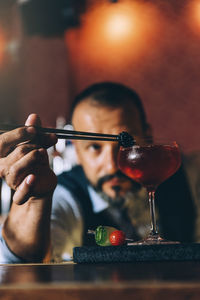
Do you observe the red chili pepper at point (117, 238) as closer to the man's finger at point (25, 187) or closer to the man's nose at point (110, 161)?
the man's finger at point (25, 187)

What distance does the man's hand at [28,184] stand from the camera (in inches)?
42.1

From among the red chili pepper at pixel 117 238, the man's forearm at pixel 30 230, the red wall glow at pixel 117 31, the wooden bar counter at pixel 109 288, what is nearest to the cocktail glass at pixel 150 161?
the red chili pepper at pixel 117 238

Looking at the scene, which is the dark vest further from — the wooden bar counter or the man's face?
the wooden bar counter

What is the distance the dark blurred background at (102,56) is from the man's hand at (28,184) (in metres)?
0.80

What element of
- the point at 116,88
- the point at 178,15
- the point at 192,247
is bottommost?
the point at 192,247

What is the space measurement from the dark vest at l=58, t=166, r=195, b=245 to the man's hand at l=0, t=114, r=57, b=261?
1.79ft

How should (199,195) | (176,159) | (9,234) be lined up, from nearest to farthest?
(176,159) < (9,234) < (199,195)

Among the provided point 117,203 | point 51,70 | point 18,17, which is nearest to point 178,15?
point 51,70

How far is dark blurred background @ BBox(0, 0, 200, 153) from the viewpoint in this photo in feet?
6.25

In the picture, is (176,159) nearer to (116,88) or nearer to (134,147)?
(134,147)

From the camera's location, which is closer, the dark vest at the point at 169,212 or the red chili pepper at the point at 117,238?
the red chili pepper at the point at 117,238

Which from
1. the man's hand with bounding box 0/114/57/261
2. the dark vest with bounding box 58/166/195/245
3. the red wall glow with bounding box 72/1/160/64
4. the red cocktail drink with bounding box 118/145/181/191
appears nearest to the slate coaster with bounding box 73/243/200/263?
the man's hand with bounding box 0/114/57/261

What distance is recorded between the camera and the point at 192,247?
2.69ft

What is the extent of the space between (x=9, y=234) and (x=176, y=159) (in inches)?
26.0
